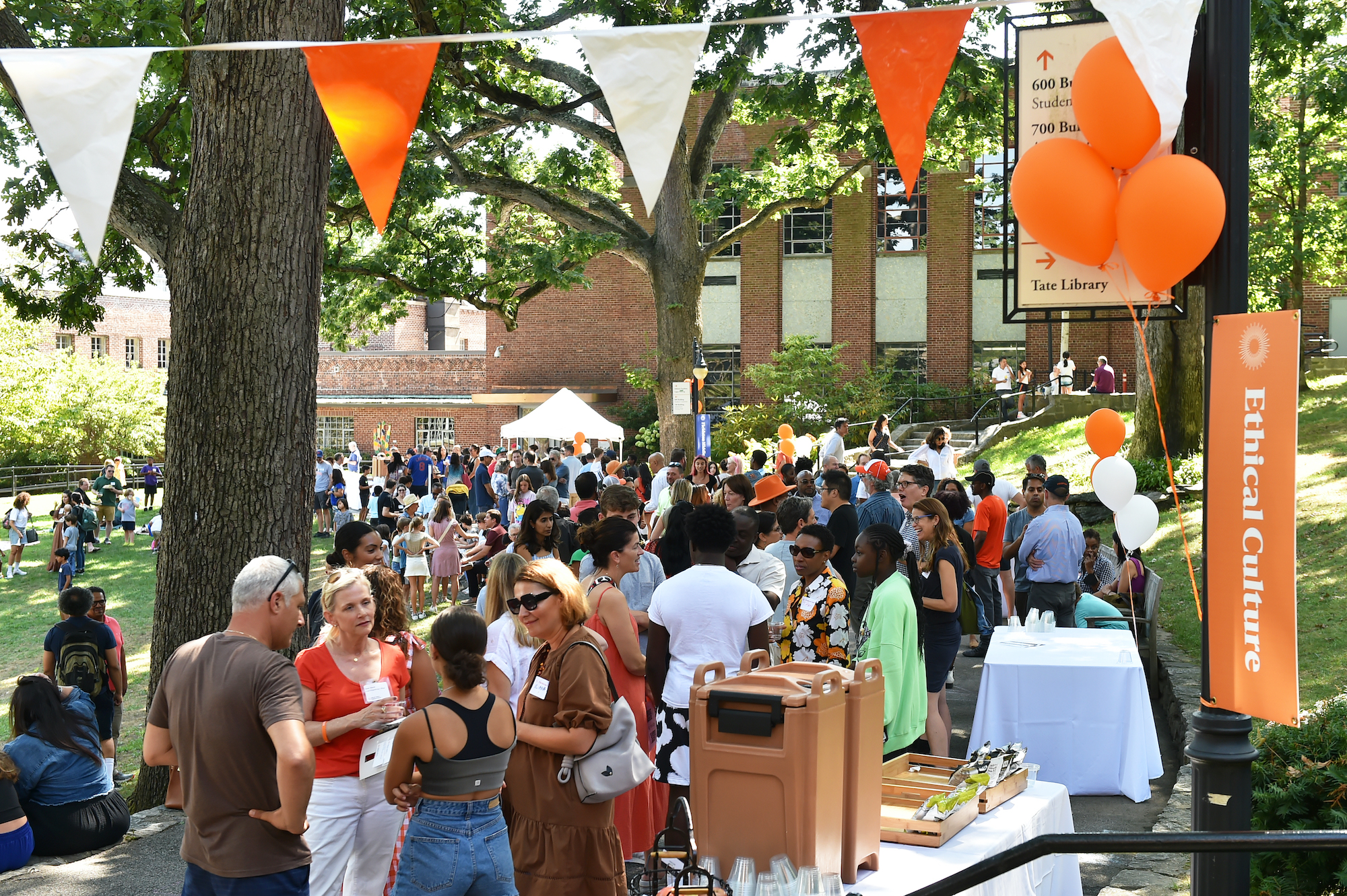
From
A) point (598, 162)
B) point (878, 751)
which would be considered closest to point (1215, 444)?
point (878, 751)

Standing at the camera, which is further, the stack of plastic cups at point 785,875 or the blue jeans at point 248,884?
the blue jeans at point 248,884

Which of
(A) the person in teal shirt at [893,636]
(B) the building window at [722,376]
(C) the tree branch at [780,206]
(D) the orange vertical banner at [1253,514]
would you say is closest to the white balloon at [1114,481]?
(A) the person in teal shirt at [893,636]

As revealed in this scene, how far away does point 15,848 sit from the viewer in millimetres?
5844

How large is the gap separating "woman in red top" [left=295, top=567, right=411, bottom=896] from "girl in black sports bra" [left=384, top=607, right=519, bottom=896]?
19.6 inches

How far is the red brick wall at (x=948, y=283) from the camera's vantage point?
3250 centimetres

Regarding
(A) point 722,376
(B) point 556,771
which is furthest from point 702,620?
(A) point 722,376

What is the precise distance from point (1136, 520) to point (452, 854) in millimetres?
6900

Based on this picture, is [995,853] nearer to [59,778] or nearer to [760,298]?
[59,778]

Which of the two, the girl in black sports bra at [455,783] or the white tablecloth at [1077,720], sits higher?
the girl in black sports bra at [455,783]

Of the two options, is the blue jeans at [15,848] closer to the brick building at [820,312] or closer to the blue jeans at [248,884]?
the blue jeans at [248,884]

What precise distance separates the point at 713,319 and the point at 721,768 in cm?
3225

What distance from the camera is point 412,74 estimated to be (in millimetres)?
4340

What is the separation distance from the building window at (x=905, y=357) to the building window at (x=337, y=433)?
19605mm

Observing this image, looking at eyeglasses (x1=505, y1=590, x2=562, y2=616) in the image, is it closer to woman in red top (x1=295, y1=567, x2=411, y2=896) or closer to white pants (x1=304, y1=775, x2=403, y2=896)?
woman in red top (x1=295, y1=567, x2=411, y2=896)
